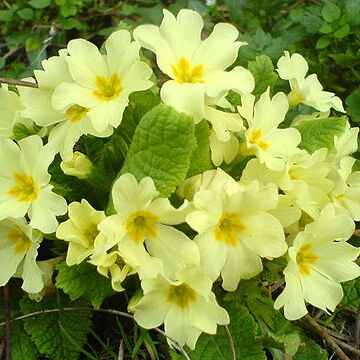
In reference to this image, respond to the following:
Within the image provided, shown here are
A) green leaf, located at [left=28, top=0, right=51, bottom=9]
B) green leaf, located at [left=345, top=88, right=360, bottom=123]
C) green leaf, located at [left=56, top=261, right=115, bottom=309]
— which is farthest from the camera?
green leaf, located at [left=28, top=0, right=51, bottom=9]

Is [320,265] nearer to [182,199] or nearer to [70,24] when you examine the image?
[182,199]

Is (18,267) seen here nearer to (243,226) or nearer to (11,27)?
(243,226)

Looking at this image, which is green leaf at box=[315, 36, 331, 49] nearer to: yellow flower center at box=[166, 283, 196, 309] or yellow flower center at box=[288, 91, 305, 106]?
yellow flower center at box=[288, 91, 305, 106]

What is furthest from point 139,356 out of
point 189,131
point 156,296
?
point 189,131

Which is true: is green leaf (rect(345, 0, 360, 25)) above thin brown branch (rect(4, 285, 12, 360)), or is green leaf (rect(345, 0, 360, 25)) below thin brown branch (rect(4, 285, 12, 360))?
above

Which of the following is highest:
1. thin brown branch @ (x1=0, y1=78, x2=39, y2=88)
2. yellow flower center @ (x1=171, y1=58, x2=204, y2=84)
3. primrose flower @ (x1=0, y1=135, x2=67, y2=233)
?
yellow flower center @ (x1=171, y1=58, x2=204, y2=84)

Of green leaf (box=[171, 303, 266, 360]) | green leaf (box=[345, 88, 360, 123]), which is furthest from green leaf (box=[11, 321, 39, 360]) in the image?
green leaf (box=[345, 88, 360, 123])
